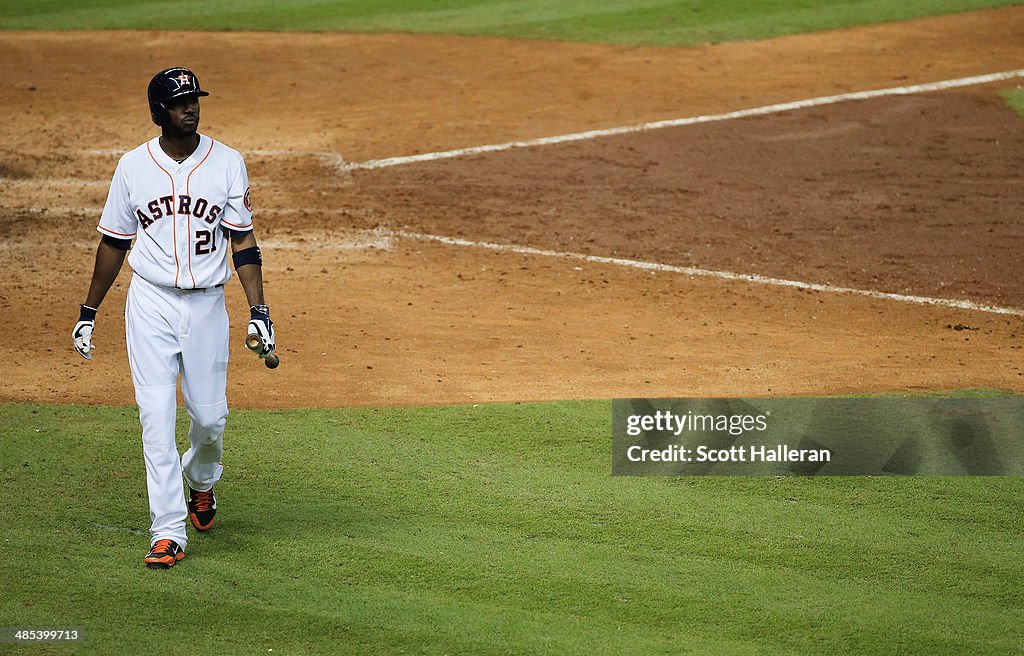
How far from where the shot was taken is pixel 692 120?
46.4 feet

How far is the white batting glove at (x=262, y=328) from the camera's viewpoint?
219 inches

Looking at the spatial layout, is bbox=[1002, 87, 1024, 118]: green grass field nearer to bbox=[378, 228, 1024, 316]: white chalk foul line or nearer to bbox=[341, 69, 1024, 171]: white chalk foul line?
bbox=[341, 69, 1024, 171]: white chalk foul line

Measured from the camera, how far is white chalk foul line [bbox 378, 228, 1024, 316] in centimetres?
998

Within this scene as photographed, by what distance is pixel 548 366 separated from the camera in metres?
8.41

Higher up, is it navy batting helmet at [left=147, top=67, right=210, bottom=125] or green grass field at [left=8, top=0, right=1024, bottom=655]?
navy batting helmet at [left=147, top=67, right=210, bottom=125]

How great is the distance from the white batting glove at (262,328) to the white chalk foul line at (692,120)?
740cm

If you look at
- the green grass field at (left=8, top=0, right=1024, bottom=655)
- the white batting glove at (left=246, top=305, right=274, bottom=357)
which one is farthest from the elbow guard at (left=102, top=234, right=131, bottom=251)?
the green grass field at (left=8, top=0, right=1024, bottom=655)

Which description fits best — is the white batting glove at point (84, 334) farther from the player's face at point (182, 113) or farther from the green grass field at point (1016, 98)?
the green grass field at point (1016, 98)

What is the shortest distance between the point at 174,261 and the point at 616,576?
8.04ft

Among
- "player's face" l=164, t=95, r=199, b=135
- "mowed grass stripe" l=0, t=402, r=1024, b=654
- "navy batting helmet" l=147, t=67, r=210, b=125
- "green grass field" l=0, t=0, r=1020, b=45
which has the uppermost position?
"green grass field" l=0, t=0, r=1020, b=45

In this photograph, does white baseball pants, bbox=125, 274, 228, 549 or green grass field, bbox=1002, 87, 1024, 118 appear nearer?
white baseball pants, bbox=125, 274, 228, 549
